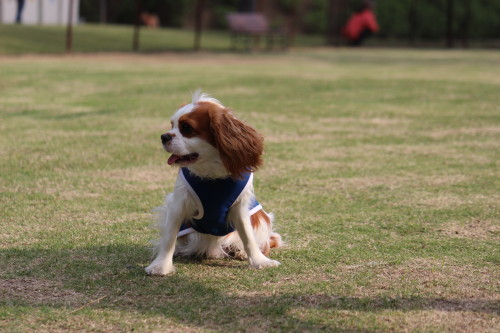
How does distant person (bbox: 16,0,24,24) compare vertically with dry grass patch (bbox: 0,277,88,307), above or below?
above

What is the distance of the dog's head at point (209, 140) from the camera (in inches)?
153

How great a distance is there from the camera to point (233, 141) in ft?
12.8

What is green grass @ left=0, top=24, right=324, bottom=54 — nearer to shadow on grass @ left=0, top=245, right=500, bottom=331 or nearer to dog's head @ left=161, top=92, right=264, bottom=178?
shadow on grass @ left=0, top=245, right=500, bottom=331

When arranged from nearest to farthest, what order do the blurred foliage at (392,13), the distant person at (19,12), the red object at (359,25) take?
1. the distant person at (19,12)
2. the red object at (359,25)
3. the blurred foliage at (392,13)

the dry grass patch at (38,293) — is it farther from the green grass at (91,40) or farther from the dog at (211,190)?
the green grass at (91,40)

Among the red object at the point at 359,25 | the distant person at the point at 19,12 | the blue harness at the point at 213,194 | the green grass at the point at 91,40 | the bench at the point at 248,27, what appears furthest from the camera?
the red object at the point at 359,25

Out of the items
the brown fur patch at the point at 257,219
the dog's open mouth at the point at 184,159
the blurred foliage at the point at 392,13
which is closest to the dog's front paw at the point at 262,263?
the brown fur patch at the point at 257,219

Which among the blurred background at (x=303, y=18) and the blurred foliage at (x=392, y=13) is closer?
the blurred background at (x=303, y=18)

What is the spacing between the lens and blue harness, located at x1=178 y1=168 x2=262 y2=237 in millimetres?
4051

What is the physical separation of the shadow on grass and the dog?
0.55 ft

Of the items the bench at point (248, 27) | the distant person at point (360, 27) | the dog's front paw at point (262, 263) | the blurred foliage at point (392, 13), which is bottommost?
the dog's front paw at point (262, 263)

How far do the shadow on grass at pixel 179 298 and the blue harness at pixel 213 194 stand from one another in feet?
0.98

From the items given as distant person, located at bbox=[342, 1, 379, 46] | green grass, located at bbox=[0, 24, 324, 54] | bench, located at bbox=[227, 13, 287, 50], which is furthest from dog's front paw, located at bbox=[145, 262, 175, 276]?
distant person, located at bbox=[342, 1, 379, 46]

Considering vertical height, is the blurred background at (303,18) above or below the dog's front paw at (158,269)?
above
